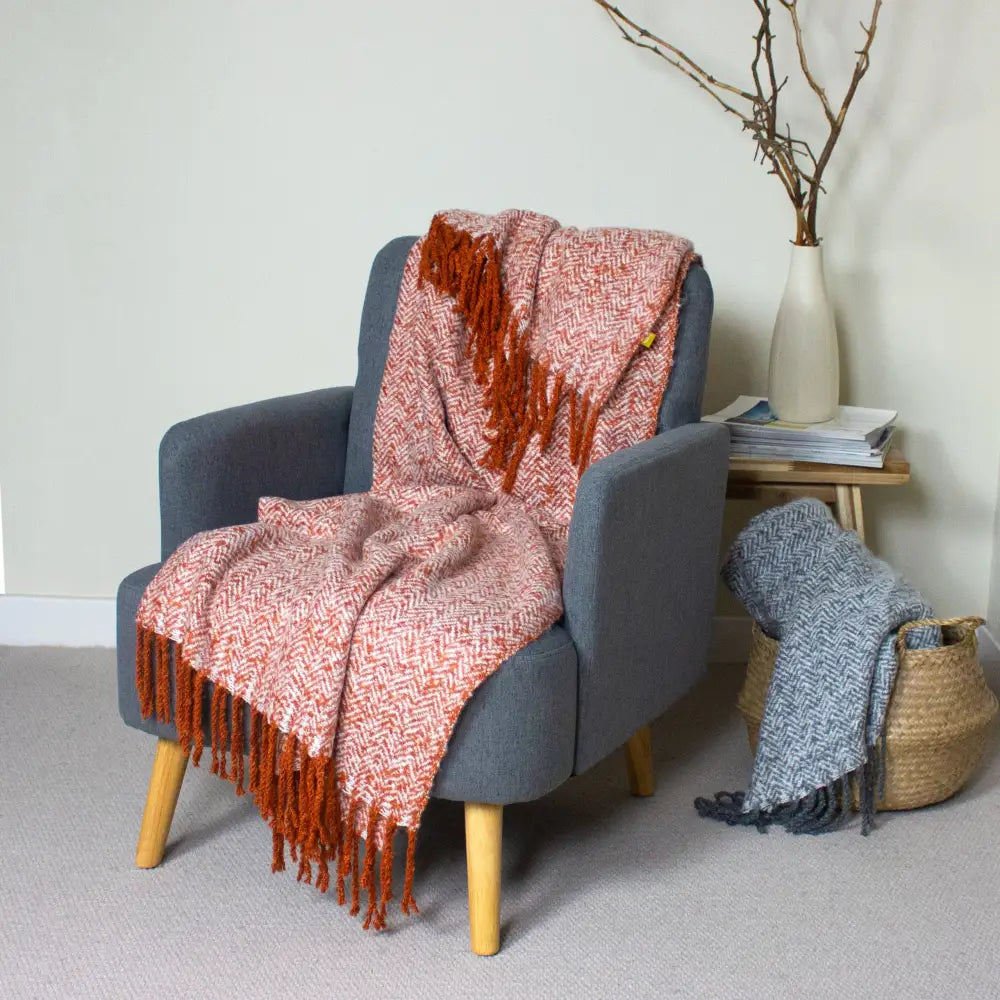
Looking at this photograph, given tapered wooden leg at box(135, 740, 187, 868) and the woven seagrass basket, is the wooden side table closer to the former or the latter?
the woven seagrass basket

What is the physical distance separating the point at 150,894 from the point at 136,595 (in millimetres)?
389

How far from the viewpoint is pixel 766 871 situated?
175 centimetres

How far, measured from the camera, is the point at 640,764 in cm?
196

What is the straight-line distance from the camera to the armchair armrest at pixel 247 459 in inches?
69.6

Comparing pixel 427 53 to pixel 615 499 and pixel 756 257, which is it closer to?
pixel 756 257

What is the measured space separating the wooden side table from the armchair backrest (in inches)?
7.1

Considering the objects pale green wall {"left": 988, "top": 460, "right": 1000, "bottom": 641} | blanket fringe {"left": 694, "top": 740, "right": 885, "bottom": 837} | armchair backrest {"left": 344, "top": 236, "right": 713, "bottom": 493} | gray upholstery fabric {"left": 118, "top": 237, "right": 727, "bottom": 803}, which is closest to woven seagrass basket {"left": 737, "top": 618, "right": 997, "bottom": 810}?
blanket fringe {"left": 694, "top": 740, "right": 885, "bottom": 837}

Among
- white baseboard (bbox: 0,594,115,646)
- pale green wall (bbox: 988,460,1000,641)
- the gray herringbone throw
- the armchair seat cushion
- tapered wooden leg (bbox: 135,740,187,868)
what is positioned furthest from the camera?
white baseboard (bbox: 0,594,115,646)

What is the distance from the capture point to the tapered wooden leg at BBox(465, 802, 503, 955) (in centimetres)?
152

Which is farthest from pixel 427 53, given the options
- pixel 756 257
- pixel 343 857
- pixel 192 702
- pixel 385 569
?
pixel 343 857

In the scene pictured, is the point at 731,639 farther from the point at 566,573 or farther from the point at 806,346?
the point at 566,573

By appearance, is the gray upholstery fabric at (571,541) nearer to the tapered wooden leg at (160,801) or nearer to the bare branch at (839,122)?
the tapered wooden leg at (160,801)

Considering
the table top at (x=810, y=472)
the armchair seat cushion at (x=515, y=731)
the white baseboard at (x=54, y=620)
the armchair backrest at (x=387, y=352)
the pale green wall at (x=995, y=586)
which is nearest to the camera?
the armchair seat cushion at (x=515, y=731)

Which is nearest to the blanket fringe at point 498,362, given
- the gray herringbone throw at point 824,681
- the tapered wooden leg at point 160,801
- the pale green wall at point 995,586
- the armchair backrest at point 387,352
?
the armchair backrest at point 387,352
